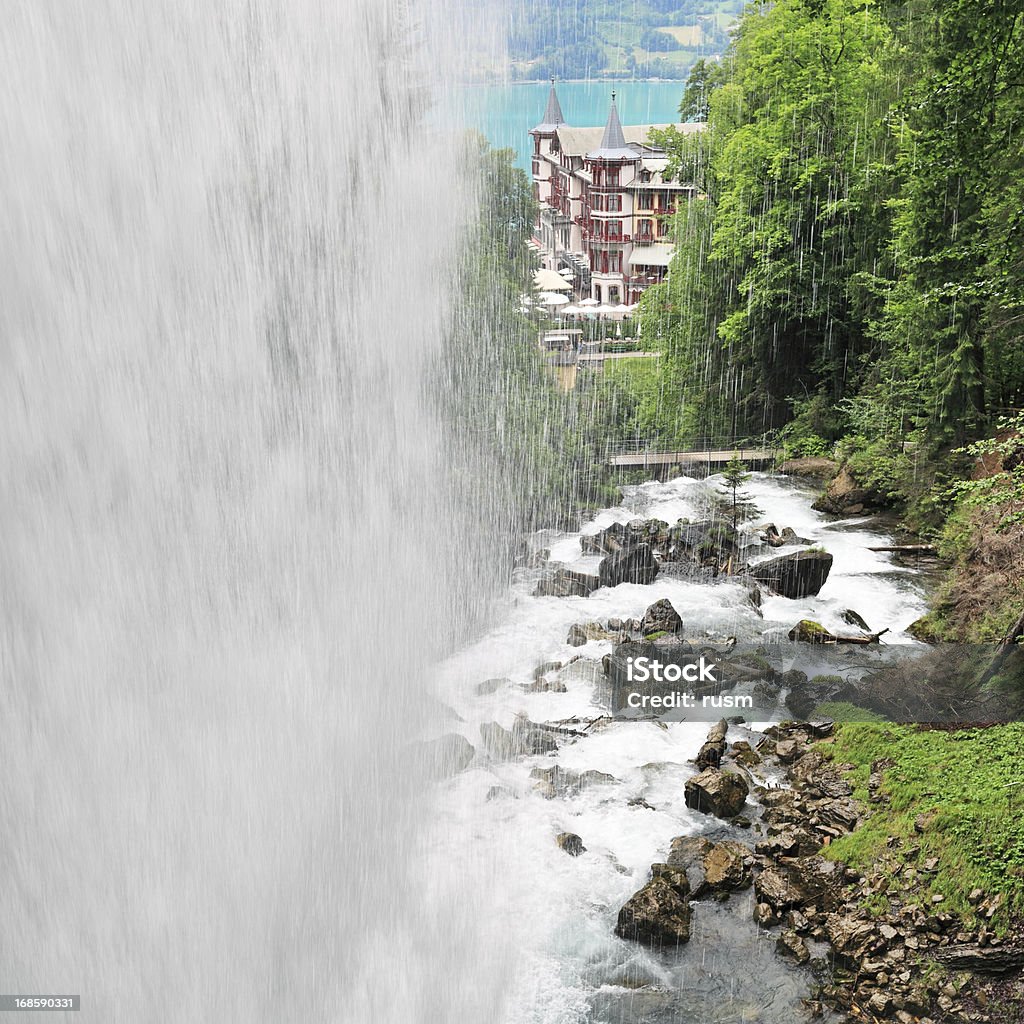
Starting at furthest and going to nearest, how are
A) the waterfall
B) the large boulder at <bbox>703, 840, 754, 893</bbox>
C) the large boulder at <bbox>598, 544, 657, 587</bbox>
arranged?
the large boulder at <bbox>598, 544, 657, 587</bbox>
the large boulder at <bbox>703, 840, 754, 893</bbox>
the waterfall

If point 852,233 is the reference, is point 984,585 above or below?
below

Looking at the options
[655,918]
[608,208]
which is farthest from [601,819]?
[608,208]

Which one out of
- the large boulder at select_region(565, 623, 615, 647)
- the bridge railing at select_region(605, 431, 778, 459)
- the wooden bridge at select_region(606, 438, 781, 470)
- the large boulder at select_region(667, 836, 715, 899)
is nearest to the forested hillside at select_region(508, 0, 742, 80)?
the bridge railing at select_region(605, 431, 778, 459)

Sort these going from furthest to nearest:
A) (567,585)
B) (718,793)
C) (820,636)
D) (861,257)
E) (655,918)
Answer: (861,257), (567,585), (820,636), (718,793), (655,918)

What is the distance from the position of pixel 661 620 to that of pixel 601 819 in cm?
567

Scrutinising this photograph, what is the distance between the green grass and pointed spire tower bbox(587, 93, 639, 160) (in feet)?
103

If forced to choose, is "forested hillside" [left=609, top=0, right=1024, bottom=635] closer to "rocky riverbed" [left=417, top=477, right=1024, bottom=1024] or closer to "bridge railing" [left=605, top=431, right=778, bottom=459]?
"bridge railing" [left=605, top=431, right=778, bottom=459]

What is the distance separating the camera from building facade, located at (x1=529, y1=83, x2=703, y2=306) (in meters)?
39.2

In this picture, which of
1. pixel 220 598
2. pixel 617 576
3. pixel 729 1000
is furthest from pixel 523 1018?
pixel 617 576

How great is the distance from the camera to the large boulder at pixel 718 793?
39.7 ft

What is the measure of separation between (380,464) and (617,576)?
6.65 meters

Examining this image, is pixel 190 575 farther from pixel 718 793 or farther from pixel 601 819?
pixel 718 793

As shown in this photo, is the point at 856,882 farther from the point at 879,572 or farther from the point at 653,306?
the point at 653,306

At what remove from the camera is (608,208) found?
40.0 metres
